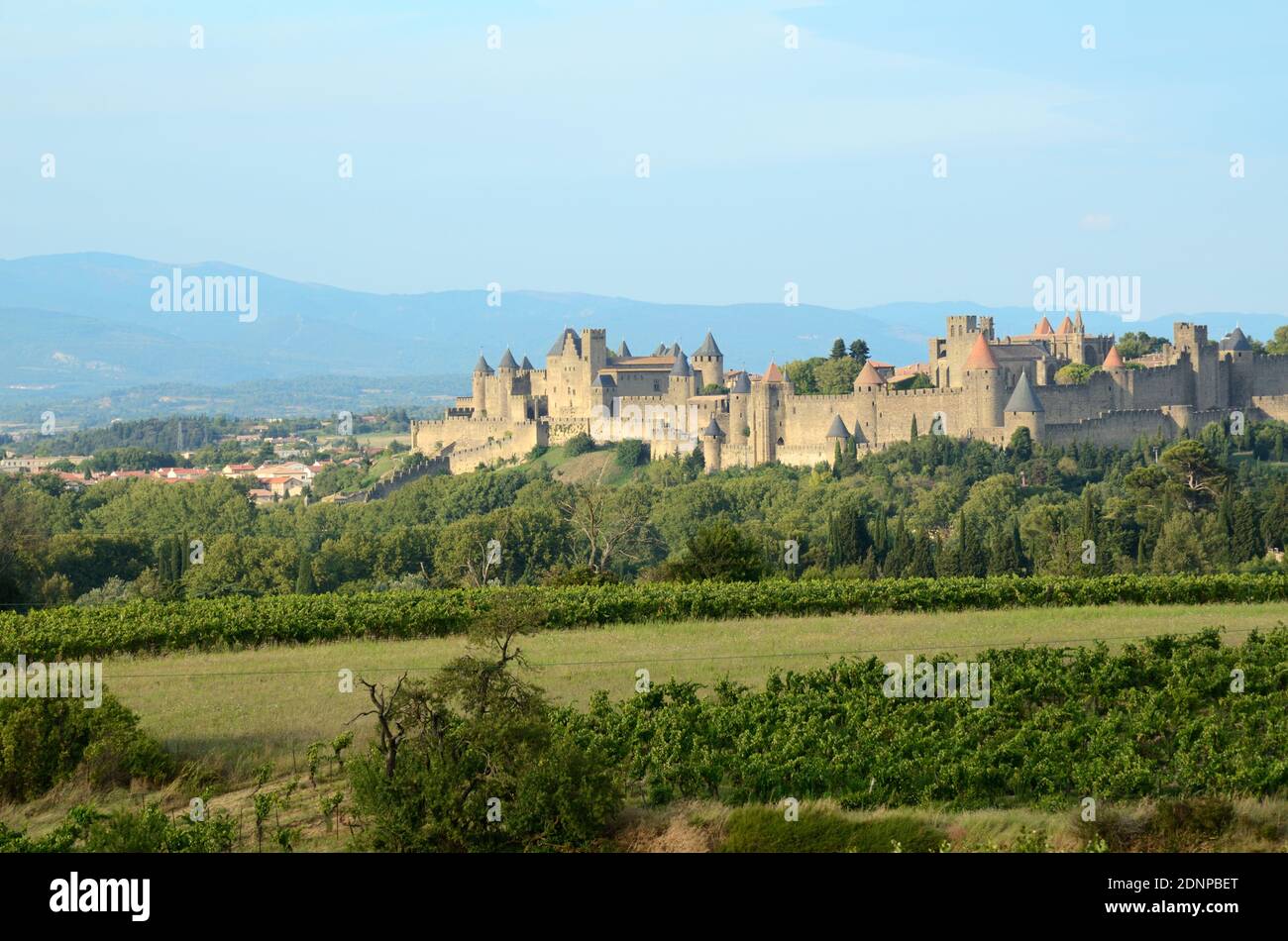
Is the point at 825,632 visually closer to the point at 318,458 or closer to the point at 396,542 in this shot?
the point at 396,542

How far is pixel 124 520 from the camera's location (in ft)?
217

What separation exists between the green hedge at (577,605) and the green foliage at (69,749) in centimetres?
742

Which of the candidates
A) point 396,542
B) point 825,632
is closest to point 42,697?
point 825,632

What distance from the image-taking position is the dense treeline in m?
40.4

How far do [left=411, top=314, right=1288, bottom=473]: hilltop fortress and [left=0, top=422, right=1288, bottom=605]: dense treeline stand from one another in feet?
5.15

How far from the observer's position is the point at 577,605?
87.0 ft

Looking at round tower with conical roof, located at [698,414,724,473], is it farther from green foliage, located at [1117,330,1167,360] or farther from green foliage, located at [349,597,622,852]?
green foliage, located at [349,597,622,852]

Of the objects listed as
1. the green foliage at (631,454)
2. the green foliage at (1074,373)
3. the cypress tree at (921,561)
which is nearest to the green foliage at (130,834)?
the cypress tree at (921,561)

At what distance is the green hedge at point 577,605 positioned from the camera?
25062 mm

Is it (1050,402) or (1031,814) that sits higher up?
(1050,402)

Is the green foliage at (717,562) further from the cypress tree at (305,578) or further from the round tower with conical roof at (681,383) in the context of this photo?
the round tower with conical roof at (681,383)
